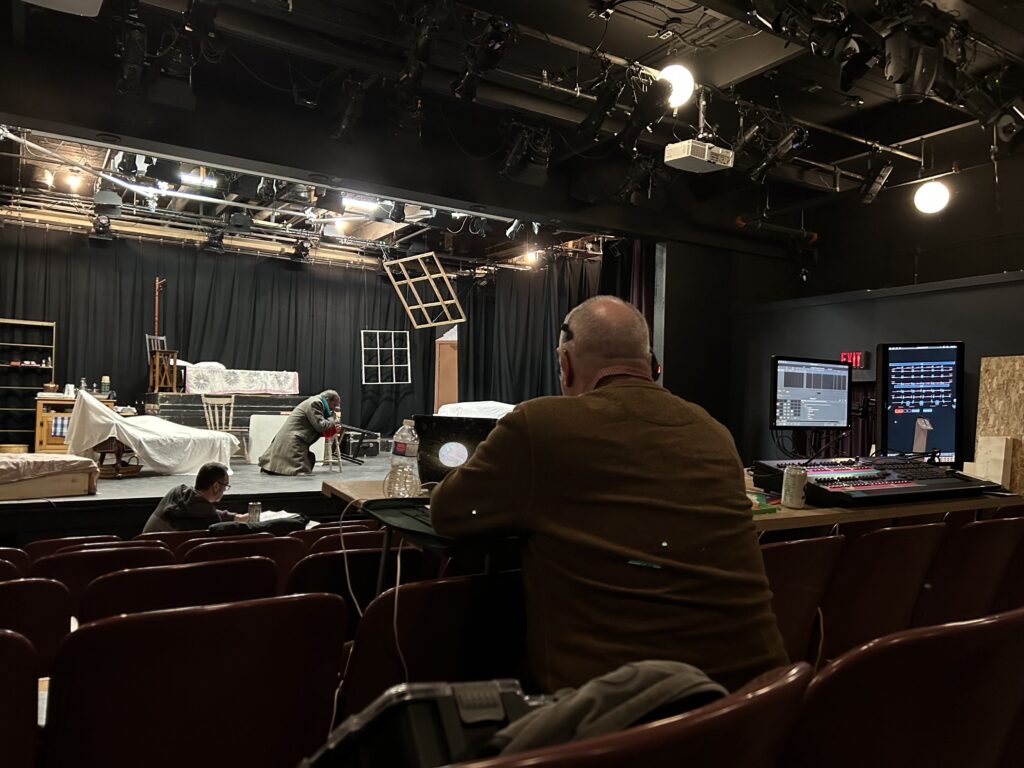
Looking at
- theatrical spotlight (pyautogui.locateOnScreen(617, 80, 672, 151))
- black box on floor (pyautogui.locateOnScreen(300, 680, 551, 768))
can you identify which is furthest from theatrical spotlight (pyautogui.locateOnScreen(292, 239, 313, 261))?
black box on floor (pyautogui.locateOnScreen(300, 680, 551, 768))

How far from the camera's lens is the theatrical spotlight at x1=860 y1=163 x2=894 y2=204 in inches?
214

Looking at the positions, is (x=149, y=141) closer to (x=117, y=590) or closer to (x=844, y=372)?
(x=117, y=590)

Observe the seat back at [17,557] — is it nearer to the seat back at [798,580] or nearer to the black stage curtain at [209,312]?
the seat back at [798,580]

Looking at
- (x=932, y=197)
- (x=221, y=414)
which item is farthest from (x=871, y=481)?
(x=221, y=414)

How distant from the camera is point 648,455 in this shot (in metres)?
1.18

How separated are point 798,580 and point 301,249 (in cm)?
1125

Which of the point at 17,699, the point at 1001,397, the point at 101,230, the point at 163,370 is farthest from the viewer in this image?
the point at 163,370

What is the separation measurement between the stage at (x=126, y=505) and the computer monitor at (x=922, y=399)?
4.24 m

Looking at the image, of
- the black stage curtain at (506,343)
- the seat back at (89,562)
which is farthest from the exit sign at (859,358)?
the black stage curtain at (506,343)

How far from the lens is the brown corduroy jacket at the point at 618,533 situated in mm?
1104

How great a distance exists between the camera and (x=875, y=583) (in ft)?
6.38

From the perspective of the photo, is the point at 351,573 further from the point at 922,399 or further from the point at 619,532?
the point at 922,399

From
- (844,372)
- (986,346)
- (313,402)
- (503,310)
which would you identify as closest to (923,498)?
(844,372)

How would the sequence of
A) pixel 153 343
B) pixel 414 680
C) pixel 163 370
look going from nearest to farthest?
1. pixel 414 680
2. pixel 163 370
3. pixel 153 343
